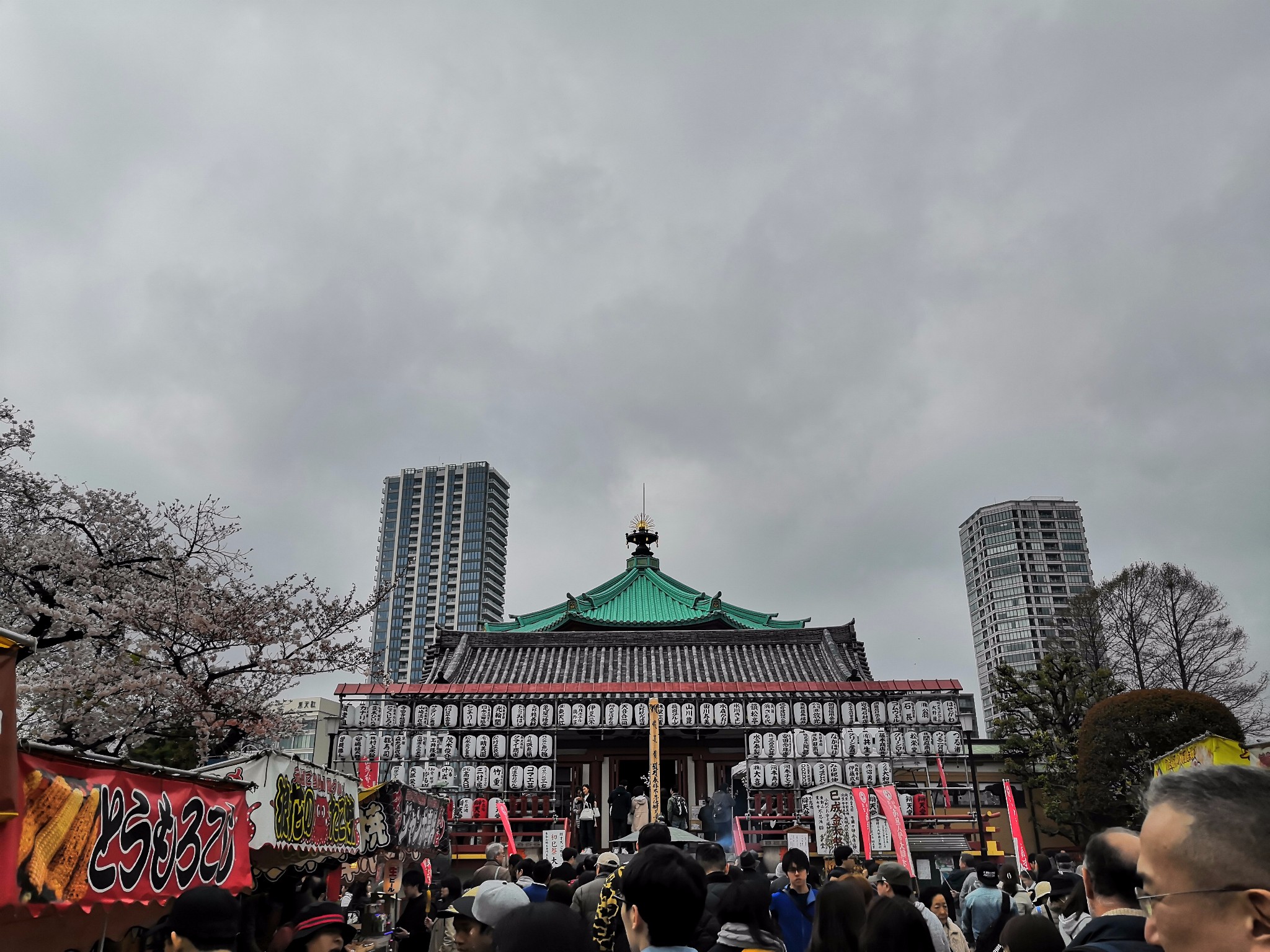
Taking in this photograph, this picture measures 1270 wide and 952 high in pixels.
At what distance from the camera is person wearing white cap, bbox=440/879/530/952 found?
4746mm

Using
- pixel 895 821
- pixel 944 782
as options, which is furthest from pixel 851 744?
pixel 895 821

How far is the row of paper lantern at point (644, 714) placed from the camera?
1061 inches

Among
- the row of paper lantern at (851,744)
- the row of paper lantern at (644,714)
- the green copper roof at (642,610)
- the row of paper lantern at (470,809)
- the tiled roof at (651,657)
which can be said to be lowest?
the row of paper lantern at (470,809)

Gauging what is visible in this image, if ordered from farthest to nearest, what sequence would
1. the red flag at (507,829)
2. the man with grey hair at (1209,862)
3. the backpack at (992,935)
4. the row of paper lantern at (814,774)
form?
1. the row of paper lantern at (814,774)
2. the red flag at (507,829)
3. the backpack at (992,935)
4. the man with grey hair at (1209,862)

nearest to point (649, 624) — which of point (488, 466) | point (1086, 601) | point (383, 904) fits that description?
point (1086, 601)

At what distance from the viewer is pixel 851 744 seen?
26.4 m

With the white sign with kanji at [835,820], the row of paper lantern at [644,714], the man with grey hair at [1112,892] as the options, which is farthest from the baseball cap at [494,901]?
the row of paper lantern at [644,714]

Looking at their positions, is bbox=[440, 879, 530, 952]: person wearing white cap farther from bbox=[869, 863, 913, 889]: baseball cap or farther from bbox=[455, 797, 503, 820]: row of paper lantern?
bbox=[455, 797, 503, 820]: row of paper lantern

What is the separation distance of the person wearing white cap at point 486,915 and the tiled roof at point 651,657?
27.5 m

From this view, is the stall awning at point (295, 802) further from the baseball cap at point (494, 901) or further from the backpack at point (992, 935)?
the backpack at point (992, 935)

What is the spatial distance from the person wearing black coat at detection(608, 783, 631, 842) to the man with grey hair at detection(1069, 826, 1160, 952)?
75.6 feet

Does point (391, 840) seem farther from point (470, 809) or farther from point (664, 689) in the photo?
point (664, 689)

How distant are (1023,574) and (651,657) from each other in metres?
78.0

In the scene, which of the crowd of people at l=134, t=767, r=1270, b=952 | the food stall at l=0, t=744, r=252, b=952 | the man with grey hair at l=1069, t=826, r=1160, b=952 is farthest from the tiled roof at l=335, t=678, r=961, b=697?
the man with grey hair at l=1069, t=826, r=1160, b=952
